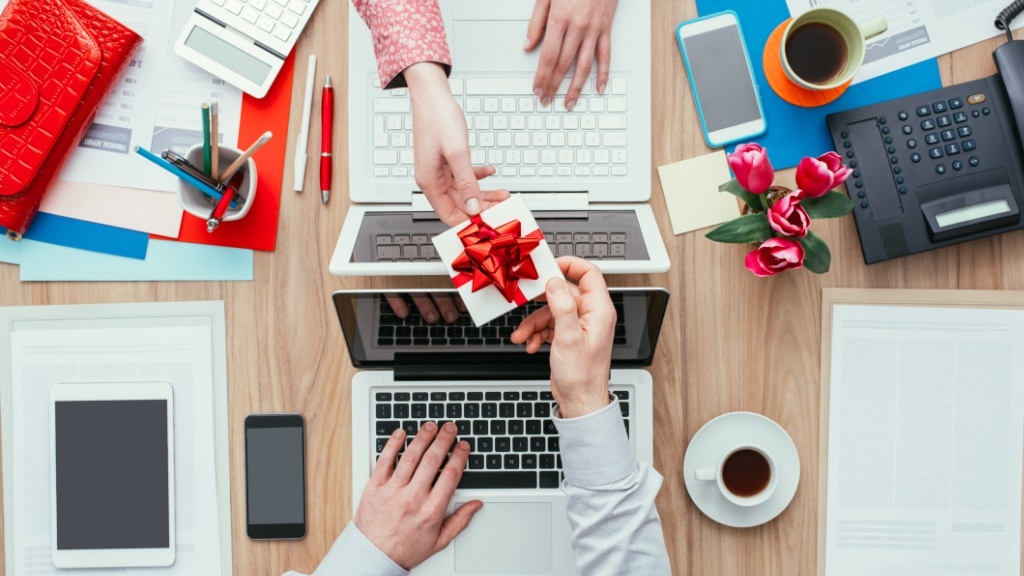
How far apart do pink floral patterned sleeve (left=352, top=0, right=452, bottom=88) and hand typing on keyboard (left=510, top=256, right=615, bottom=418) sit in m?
0.29

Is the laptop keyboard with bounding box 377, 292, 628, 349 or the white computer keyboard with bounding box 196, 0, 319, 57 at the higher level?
the white computer keyboard with bounding box 196, 0, 319, 57

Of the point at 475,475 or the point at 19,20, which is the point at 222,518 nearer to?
the point at 475,475

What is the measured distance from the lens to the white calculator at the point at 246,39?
89 centimetres

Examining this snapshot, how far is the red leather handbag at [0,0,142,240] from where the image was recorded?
0.87 meters

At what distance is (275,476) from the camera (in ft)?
2.99

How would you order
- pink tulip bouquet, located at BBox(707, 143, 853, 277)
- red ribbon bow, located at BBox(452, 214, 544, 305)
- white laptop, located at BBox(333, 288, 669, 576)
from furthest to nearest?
1. white laptop, located at BBox(333, 288, 669, 576)
2. pink tulip bouquet, located at BBox(707, 143, 853, 277)
3. red ribbon bow, located at BBox(452, 214, 544, 305)

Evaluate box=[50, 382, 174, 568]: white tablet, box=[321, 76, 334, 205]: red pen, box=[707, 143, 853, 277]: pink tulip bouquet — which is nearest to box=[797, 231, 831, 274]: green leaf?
box=[707, 143, 853, 277]: pink tulip bouquet

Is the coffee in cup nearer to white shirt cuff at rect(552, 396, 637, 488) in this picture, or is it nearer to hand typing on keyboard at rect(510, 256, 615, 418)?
hand typing on keyboard at rect(510, 256, 615, 418)

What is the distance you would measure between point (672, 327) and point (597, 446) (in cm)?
25

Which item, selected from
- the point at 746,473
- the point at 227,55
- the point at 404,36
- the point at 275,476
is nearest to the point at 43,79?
the point at 227,55

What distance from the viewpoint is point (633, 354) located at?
872mm

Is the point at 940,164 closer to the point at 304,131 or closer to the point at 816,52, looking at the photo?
the point at 816,52

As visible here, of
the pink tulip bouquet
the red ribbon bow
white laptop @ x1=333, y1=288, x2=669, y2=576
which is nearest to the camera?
the red ribbon bow

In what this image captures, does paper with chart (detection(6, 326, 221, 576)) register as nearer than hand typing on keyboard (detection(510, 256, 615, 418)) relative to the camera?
No
